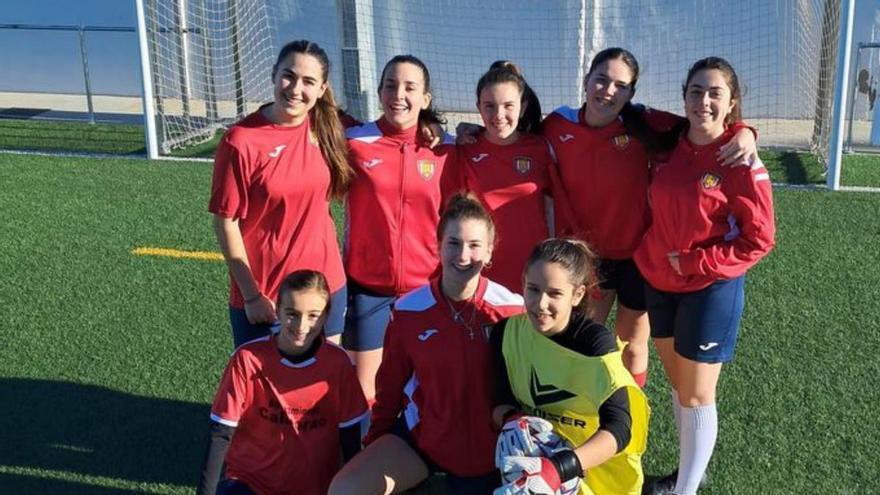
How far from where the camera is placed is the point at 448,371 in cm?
303

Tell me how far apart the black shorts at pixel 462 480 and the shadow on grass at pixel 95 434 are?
1.15 metres

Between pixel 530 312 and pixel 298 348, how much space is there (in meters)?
0.85

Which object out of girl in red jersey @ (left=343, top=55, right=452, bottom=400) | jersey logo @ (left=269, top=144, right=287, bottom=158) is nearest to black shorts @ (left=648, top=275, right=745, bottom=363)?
girl in red jersey @ (left=343, top=55, right=452, bottom=400)

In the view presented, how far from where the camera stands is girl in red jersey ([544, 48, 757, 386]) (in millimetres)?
3420

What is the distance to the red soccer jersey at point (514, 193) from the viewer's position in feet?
11.7

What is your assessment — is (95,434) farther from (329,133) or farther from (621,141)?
(621,141)

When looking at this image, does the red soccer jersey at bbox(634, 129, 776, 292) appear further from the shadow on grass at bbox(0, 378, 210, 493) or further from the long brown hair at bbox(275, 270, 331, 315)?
the shadow on grass at bbox(0, 378, 210, 493)

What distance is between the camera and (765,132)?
407 inches

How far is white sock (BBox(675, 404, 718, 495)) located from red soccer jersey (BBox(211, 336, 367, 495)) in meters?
1.27

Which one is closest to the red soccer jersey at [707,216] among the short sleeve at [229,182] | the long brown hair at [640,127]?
the long brown hair at [640,127]

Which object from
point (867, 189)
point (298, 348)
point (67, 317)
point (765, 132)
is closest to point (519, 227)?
point (298, 348)

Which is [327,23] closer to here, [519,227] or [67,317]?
[67,317]

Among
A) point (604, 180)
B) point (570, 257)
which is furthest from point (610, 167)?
point (570, 257)

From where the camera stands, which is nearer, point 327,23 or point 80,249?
point 80,249
